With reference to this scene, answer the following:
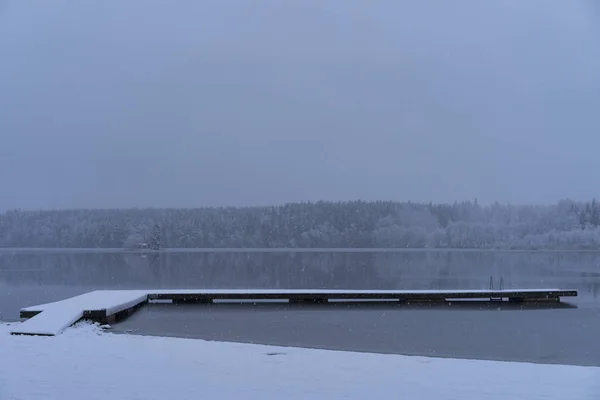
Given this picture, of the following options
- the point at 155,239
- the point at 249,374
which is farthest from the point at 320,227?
the point at 249,374

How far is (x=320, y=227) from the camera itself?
128625 mm

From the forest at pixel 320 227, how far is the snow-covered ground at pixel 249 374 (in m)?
102

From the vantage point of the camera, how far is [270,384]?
7484mm

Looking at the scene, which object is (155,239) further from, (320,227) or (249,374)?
(249,374)

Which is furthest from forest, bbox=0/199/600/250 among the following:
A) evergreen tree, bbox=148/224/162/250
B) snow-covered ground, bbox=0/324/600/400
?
snow-covered ground, bbox=0/324/600/400

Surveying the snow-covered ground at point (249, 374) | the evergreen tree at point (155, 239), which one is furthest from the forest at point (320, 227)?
the snow-covered ground at point (249, 374)

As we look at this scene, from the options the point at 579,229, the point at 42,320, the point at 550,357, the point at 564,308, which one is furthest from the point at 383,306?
the point at 579,229

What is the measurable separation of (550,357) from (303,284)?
756 inches

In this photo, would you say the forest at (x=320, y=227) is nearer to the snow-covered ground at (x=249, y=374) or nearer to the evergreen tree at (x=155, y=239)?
the evergreen tree at (x=155, y=239)

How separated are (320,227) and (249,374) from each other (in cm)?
12072

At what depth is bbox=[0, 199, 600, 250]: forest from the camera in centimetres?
11906

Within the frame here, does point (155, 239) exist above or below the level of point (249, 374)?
below

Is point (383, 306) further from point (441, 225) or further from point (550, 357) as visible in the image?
point (441, 225)

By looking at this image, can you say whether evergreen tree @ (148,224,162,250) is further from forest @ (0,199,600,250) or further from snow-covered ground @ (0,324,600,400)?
snow-covered ground @ (0,324,600,400)
